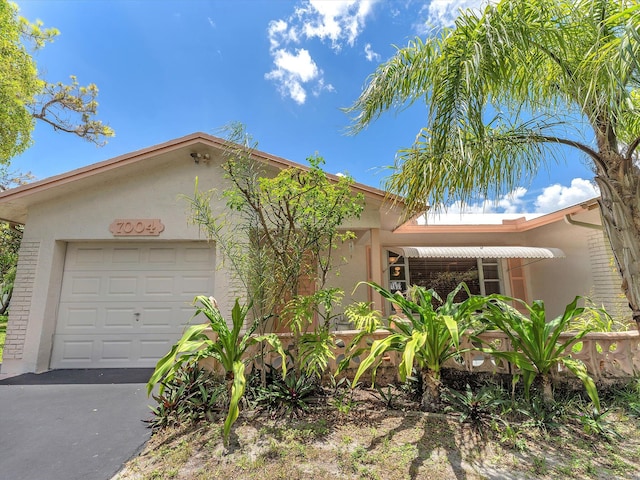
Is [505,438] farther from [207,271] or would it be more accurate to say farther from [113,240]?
[113,240]

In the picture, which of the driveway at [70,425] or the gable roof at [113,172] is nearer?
the driveway at [70,425]

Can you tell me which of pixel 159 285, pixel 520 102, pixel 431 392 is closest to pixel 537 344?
pixel 431 392

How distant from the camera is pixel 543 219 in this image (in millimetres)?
10258

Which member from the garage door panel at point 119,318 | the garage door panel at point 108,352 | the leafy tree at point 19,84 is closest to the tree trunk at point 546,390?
the garage door panel at point 108,352

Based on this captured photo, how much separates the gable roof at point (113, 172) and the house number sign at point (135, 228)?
136cm

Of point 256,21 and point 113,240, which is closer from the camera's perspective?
point 113,240

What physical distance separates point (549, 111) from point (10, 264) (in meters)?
26.6

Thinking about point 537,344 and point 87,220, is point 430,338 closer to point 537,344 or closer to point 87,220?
point 537,344

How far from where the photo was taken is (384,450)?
3662 mm

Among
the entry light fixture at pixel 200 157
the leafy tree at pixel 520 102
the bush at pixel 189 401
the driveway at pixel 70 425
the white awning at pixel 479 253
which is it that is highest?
the entry light fixture at pixel 200 157

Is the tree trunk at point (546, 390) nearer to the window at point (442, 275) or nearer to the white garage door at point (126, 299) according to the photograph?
the white garage door at point (126, 299)

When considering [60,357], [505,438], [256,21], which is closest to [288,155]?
[256,21]

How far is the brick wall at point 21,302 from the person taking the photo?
25.3 ft

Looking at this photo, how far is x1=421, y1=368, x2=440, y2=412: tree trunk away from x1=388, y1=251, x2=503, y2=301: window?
301 inches
